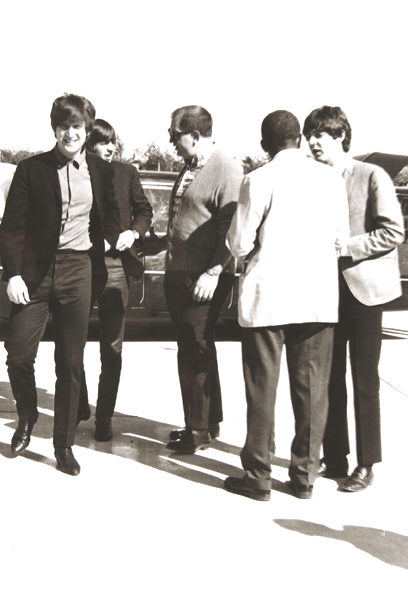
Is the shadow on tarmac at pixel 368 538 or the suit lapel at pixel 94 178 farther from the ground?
the suit lapel at pixel 94 178

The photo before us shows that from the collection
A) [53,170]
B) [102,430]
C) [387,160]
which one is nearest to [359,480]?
[102,430]

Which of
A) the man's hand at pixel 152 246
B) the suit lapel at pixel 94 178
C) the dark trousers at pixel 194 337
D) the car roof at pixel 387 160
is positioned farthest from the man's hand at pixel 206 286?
the car roof at pixel 387 160

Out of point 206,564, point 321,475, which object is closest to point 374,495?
point 321,475

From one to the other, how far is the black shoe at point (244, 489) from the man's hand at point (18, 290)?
1391 millimetres

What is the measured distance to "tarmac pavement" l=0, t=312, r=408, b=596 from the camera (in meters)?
2.60

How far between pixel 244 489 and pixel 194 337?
1013mm

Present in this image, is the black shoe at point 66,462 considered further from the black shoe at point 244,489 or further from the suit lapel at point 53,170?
the suit lapel at point 53,170

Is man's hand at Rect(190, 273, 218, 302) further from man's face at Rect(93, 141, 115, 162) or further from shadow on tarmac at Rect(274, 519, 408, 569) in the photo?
shadow on tarmac at Rect(274, 519, 408, 569)

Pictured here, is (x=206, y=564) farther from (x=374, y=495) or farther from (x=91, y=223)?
(x=91, y=223)

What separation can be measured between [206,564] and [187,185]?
2218 millimetres

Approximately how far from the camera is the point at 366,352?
3.62 metres

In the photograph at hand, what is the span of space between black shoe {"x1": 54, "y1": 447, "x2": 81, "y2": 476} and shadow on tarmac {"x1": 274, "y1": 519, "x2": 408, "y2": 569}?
1.13m

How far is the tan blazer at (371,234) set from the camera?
3502 mm

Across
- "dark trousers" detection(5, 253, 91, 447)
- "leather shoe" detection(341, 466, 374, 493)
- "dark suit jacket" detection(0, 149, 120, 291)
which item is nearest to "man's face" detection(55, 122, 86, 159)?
"dark suit jacket" detection(0, 149, 120, 291)
